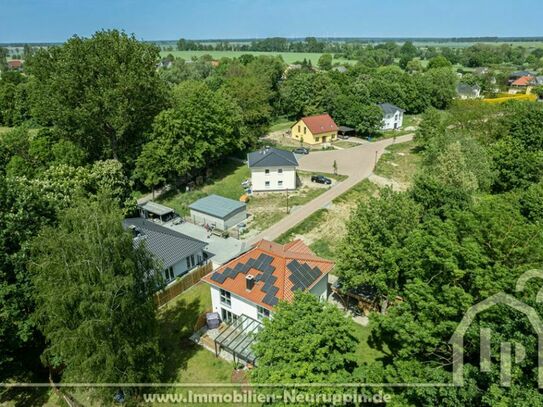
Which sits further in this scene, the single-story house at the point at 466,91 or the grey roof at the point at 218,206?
the single-story house at the point at 466,91

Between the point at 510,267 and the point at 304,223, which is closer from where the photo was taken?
the point at 510,267

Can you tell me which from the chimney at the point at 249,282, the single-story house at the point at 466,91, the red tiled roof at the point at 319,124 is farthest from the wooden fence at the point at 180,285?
the single-story house at the point at 466,91

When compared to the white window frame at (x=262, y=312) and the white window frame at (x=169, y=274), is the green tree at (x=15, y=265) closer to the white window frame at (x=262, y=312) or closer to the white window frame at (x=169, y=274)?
the white window frame at (x=169, y=274)

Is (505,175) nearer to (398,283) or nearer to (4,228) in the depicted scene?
(398,283)

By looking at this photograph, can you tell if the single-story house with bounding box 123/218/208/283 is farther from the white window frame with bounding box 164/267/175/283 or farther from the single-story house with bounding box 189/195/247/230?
the single-story house with bounding box 189/195/247/230

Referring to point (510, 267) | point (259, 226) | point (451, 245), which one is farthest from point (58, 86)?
point (510, 267)

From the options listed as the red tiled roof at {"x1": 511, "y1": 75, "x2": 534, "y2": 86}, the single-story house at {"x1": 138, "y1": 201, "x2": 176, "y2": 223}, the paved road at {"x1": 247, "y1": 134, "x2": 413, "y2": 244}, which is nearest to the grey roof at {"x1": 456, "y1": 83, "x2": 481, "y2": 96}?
the red tiled roof at {"x1": 511, "y1": 75, "x2": 534, "y2": 86}

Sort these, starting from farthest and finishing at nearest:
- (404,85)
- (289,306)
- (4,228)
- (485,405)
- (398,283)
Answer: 1. (404,85)
2. (398,283)
3. (4,228)
4. (289,306)
5. (485,405)

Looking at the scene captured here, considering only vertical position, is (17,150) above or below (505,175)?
above
